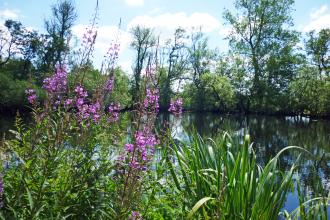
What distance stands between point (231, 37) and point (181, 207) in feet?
173

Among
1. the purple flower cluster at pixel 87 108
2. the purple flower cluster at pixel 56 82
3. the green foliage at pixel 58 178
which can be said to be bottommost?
the green foliage at pixel 58 178

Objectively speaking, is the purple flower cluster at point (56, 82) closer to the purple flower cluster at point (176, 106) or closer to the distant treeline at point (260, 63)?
the purple flower cluster at point (176, 106)

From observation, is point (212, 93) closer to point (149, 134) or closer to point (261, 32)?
point (261, 32)

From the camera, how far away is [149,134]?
113 inches

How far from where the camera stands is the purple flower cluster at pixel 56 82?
3249 millimetres

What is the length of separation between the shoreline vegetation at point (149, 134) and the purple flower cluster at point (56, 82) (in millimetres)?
14

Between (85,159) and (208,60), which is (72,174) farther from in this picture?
(208,60)

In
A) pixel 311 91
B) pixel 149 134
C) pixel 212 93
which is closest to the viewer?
pixel 149 134

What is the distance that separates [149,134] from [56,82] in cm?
120

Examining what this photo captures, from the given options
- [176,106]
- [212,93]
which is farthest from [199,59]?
[176,106]

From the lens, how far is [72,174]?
129 inches

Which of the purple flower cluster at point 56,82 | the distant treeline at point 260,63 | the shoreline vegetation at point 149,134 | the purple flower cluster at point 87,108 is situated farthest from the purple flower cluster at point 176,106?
the distant treeline at point 260,63

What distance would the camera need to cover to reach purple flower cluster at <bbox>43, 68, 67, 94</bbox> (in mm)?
3249

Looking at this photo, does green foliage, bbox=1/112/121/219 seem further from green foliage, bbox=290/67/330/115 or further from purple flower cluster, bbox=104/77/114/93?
green foliage, bbox=290/67/330/115
